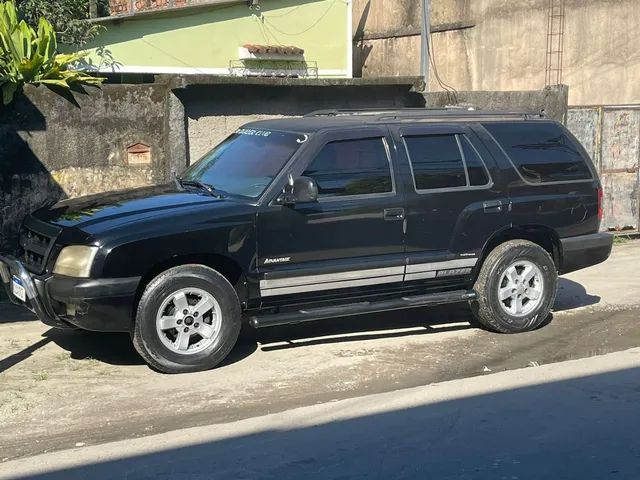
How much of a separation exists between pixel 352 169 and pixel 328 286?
0.98m

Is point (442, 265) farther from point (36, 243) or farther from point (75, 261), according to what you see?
point (36, 243)

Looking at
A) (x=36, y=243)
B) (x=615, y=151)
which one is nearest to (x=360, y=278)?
(x=36, y=243)

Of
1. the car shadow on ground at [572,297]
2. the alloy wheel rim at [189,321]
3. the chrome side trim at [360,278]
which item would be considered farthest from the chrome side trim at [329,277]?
the car shadow on ground at [572,297]

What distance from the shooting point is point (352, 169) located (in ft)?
23.8

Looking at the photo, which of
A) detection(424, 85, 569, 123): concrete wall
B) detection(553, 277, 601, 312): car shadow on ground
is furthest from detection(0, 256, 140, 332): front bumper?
detection(424, 85, 569, 123): concrete wall

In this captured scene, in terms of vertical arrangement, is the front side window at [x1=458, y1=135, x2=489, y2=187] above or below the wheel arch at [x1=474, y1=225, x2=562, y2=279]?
above

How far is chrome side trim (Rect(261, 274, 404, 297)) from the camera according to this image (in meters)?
6.90

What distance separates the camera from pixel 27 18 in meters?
16.8

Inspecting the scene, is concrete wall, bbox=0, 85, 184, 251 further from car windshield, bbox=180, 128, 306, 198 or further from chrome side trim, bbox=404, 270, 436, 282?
chrome side trim, bbox=404, 270, 436, 282

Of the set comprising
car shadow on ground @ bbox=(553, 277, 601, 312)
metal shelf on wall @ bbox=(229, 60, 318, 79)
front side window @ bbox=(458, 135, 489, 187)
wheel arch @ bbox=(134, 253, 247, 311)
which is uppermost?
metal shelf on wall @ bbox=(229, 60, 318, 79)

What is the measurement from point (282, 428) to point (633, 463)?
6.67 ft

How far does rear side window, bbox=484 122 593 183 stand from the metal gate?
176 inches

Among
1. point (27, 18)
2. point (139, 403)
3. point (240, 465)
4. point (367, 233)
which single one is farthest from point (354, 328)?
point (27, 18)

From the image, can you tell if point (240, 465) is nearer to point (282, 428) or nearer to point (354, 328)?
point (282, 428)
